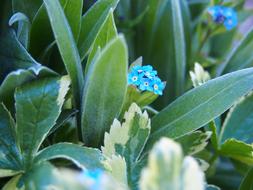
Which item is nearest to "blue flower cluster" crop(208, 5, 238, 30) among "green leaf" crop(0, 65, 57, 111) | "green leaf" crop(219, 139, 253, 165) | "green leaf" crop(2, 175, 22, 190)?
"green leaf" crop(219, 139, 253, 165)

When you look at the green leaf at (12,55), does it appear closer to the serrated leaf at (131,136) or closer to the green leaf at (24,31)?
the green leaf at (24,31)

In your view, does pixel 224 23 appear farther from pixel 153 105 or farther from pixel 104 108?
pixel 104 108

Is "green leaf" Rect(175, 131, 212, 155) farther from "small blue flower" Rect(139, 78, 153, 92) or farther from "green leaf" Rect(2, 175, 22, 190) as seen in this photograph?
"green leaf" Rect(2, 175, 22, 190)

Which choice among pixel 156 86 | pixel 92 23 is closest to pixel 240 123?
pixel 156 86

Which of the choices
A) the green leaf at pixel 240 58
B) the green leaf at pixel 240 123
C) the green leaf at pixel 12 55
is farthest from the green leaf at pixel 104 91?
the green leaf at pixel 240 58

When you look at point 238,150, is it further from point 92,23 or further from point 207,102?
point 92,23

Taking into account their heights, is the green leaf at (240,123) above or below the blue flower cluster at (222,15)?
below
